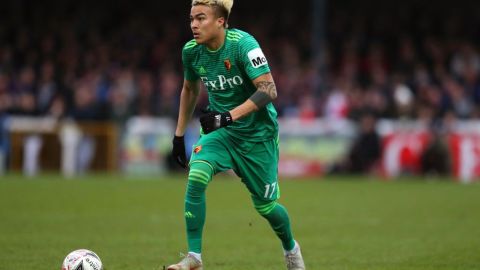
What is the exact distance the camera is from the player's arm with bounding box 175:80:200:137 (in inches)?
331

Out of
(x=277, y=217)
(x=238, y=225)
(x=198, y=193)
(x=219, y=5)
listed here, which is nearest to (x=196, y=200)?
(x=198, y=193)

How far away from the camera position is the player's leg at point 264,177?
8078mm

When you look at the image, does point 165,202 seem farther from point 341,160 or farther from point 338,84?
point 338,84

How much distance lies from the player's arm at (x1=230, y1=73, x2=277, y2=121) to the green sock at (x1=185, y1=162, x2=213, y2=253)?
515 millimetres

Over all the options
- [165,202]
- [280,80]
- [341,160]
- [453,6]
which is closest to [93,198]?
[165,202]

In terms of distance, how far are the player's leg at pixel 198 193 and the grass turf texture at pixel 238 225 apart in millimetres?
1001

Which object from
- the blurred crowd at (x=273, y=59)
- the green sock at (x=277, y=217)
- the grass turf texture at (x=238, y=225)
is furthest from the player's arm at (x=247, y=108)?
the blurred crowd at (x=273, y=59)

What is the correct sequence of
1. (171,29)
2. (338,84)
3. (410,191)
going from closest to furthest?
(410,191)
(338,84)
(171,29)

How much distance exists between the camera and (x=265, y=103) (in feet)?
25.4

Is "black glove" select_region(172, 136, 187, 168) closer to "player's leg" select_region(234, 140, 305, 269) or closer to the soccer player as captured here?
the soccer player

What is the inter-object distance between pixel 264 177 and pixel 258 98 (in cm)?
71

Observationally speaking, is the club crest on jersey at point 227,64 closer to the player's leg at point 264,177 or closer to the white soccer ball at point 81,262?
the player's leg at point 264,177

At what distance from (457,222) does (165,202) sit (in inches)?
205

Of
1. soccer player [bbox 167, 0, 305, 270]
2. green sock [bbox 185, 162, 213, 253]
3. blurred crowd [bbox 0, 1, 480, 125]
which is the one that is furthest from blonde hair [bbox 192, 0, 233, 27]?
blurred crowd [bbox 0, 1, 480, 125]
